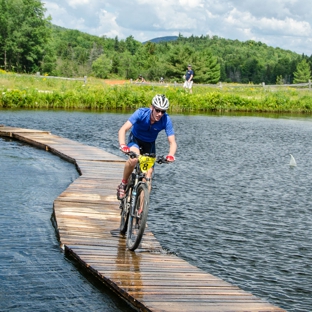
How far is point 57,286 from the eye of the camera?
765cm

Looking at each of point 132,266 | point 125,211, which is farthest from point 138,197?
point 132,266

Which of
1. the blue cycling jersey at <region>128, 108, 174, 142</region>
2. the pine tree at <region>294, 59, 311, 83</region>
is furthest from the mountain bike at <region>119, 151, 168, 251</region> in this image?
the pine tree at <region>294, 59, 311, 83</region>

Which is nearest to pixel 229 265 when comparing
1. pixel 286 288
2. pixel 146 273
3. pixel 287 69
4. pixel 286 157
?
pixel 286 288

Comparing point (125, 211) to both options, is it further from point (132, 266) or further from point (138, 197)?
point (132, 266)

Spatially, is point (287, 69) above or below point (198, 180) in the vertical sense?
above

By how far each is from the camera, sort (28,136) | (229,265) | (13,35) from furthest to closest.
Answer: (13,35), (28,136), (229,265)

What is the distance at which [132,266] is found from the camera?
7832mm

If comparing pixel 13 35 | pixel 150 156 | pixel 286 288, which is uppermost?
pixel 13 35

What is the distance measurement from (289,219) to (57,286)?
6252 millimetres

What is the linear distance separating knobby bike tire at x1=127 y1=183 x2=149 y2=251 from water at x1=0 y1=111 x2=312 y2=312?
89cm

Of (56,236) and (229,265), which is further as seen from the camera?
(56,236)

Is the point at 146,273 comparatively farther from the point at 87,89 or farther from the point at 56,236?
the point at 87,89

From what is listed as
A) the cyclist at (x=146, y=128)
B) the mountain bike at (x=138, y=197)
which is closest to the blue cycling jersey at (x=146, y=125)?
the cyclist at (x=146, y=128)

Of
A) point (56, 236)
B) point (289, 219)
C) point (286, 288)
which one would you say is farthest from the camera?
point (289, 219)
